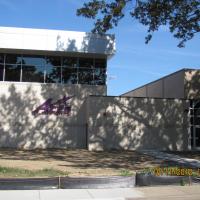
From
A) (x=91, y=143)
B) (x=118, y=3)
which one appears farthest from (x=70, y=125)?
(x=118, y=3)

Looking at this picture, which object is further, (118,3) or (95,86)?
(95,86)

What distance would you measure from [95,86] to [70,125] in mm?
3290

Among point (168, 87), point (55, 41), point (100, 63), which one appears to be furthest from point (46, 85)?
point (168, 87)

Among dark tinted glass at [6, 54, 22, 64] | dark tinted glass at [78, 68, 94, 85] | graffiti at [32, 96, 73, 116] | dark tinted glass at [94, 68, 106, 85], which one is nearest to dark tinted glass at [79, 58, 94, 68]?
dark tinted glass at [78, 68, 94, 85]

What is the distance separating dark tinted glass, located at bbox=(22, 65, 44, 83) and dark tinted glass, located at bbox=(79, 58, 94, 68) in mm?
2856

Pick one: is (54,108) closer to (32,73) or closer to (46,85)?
(46,85)

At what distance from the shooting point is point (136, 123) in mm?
32875

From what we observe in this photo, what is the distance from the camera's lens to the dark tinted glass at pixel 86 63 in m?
34.3

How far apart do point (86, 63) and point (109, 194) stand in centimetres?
2181

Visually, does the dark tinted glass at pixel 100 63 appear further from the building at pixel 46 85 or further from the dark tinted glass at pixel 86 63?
the building at pixel 46 85

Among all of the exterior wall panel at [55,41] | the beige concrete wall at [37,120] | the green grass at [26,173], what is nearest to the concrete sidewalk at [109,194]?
the green grass at [26,173]

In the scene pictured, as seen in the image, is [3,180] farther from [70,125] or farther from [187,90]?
[187,90]

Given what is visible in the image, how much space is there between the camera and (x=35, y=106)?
33094 mm

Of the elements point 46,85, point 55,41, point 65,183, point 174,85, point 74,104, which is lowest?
point 65,183
